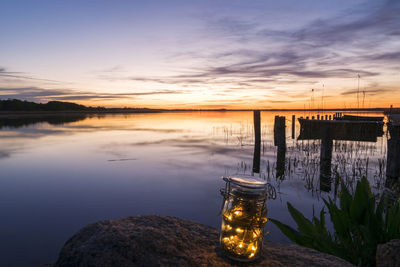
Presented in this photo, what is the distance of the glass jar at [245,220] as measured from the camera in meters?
1.96

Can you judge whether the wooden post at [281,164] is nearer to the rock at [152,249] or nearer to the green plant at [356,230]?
the green plant at [356,230]

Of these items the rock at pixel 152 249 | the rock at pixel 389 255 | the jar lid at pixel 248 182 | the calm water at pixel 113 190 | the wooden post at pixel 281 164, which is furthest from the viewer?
the wooden post at pixel 281 164

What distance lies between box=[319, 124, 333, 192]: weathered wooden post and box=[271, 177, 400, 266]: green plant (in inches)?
220

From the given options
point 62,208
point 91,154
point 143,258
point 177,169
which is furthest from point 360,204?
point 91,154

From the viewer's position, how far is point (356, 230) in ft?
10.1

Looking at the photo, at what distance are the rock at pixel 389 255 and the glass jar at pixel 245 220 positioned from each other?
1.26 metres

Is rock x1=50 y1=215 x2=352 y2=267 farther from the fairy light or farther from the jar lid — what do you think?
the jar lid

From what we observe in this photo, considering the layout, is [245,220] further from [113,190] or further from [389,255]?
[113,190]

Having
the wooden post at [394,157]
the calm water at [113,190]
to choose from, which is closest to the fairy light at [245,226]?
the calm water at [113,190]

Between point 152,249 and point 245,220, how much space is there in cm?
78

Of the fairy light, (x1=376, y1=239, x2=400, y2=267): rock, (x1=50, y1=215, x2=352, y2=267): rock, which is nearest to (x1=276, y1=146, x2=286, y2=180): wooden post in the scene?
(x1=376, y1=239, x2=400, y2=267): rock

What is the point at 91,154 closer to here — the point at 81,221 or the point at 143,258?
the point at 81,221

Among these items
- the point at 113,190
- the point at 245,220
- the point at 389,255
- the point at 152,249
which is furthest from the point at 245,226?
the point at 113,190

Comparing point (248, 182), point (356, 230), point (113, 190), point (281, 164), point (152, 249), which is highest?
point (248, 182)
